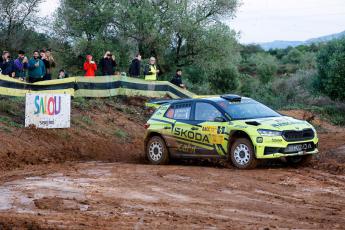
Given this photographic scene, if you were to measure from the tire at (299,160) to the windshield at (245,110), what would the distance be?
1.08 meters

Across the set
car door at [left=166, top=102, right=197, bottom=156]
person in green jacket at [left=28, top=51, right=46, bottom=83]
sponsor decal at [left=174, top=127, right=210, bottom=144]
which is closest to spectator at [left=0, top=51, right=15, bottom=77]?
person in green jacket at [left=28, top=51, right=46, bottom=83]

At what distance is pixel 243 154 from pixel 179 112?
2467 millimetres

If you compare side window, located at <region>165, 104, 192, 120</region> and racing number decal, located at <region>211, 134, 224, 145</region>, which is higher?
side window, located at <region>165, 104, 192, 120</region>

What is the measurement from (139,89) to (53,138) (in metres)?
7.35

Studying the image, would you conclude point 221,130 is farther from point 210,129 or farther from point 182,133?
point 182,133

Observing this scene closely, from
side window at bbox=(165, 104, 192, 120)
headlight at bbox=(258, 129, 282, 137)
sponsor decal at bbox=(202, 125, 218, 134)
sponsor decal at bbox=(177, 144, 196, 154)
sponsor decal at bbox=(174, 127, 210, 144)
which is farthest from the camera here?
side window at bbox=(165, 104, 192, 120)

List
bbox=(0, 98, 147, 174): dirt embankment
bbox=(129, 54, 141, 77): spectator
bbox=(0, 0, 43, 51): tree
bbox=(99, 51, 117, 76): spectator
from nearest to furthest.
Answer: bbox=(0, 98, 147, 174): dirt embankment
bbox=(99, 51, 117, 76): spectator
bbox=(129, 54, 141, 77): spectator
bbox=(0, 0, 43, 51): tree

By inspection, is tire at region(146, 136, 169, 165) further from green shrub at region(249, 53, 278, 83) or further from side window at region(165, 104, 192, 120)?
green shrub at region(249, 53, 278, 83)

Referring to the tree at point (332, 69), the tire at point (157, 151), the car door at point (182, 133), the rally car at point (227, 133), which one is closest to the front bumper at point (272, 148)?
the rally car at point (227, 133)

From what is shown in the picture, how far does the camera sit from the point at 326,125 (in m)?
27.6

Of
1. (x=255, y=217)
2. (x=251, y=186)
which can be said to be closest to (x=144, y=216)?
(x=255, y=217)

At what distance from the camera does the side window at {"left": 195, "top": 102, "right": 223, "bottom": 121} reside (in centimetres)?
1536

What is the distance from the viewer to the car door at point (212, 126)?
14.9 m

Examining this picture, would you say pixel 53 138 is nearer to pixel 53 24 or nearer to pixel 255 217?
pixel 255 217
